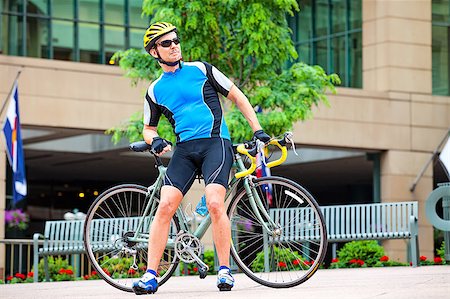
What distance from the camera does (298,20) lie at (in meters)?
35.1

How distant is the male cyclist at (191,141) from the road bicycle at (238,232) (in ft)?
0.63

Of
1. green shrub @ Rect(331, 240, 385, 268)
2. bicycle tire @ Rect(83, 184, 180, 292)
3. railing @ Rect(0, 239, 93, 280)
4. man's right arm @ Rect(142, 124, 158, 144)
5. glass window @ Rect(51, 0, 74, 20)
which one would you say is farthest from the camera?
glass window @ Rect(51, 0, 74, 20)

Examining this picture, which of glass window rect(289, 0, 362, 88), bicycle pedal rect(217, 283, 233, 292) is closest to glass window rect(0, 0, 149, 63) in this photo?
glass window rect(289, 0, 362, 88)

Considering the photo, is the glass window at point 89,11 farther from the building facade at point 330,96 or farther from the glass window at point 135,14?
the glass window at point 135,14

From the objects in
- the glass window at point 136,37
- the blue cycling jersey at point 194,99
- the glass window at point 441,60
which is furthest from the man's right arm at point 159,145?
the glass window at point 441,60

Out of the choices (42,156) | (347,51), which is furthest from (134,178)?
(347,51)

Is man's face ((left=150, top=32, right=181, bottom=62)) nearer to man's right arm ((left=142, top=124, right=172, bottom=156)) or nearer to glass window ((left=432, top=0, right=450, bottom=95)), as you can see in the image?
man's right arm ((left=142, top=124, right=172, bottom=156))

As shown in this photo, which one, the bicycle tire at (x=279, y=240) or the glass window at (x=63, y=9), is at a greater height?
the glass window at (x=63, y=9)

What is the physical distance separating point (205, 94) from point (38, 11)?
2192 centimetres

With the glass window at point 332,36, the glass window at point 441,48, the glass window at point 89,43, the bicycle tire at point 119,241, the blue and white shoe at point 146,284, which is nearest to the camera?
the blue and white shoe at point 146,284

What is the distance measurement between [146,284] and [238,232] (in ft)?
3.64

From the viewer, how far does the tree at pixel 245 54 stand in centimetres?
1705

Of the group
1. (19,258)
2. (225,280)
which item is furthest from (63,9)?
(225,280)

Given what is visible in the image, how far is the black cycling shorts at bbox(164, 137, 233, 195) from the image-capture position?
8.24m
